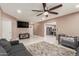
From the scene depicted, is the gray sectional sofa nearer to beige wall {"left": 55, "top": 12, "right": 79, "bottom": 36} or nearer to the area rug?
the area rug

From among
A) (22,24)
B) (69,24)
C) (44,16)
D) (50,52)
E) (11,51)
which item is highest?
(44,16)

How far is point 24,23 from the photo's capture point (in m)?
8.14

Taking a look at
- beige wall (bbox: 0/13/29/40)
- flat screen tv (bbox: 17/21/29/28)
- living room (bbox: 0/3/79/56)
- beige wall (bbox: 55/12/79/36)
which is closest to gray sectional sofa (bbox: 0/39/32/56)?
living room (bbox: 0/3/79/56)

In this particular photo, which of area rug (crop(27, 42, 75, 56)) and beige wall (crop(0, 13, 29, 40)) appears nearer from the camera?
area rug (crop(27, 42, 75, 56))

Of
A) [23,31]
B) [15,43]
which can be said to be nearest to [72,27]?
[15,43]

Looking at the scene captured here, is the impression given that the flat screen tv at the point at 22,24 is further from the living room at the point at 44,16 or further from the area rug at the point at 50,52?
the area rug at the point at 50,52

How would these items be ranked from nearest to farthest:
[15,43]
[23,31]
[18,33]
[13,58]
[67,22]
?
1. [13,58]
2. [15,43]
3. [67,22]
4. [18,33]
5. [23,31]

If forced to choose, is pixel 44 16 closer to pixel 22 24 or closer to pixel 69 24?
pixel 69 24

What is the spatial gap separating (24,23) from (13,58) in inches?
292

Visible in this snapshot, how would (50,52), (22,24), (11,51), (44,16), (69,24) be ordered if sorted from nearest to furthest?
(11,51) < (50,52) < (69,24) < (44,16) < (22,24)

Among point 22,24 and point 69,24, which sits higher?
point 22,24

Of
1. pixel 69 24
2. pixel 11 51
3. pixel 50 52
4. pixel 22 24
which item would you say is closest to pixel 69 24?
pixel 69 24

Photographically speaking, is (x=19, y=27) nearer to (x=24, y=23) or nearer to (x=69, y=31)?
(x=24, y=23)

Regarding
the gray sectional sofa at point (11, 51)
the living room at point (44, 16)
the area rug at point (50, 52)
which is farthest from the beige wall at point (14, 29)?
the gray sectional sofa at point (11, 51)
